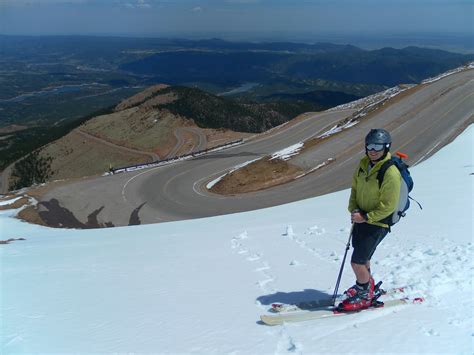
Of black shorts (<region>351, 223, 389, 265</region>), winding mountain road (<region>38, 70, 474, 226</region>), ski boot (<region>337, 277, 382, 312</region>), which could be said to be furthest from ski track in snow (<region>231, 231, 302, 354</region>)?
winding mountain road (<region>38, 70, 474, 226</region>)

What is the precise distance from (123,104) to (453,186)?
129 m

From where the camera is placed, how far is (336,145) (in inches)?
1704

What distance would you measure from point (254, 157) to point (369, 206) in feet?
137

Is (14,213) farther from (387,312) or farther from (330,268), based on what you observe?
(387,312)

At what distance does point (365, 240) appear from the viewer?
6.57 meters

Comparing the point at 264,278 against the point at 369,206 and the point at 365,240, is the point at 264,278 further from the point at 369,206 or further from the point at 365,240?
the point at 369,206

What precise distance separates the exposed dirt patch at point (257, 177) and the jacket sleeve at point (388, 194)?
28.5 metres

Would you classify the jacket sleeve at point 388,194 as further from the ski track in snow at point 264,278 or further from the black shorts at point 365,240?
Result: the ski track in snow at point 264,278

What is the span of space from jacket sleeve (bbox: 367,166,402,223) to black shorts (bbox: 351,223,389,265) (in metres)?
0.29

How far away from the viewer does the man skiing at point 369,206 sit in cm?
613

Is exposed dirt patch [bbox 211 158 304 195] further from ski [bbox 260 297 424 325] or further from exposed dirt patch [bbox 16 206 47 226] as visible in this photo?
ski [bbox 260 297 424 325]

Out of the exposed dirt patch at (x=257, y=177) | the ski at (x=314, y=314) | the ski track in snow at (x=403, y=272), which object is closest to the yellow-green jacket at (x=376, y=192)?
the ski at (x=314, y=314)

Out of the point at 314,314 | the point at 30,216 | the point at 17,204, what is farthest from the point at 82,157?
the point at 314,314

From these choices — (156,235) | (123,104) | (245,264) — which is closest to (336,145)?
(156,235)
